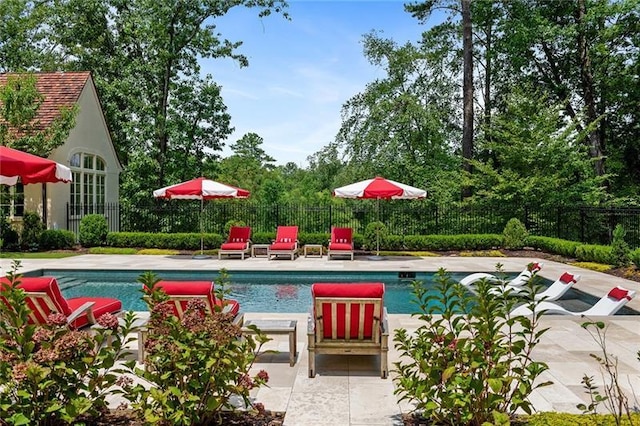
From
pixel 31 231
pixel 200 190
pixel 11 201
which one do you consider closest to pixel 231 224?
pixel 200 190

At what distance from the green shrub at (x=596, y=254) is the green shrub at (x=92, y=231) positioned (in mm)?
15616

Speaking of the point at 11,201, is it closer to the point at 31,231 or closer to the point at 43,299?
the point at 31,231

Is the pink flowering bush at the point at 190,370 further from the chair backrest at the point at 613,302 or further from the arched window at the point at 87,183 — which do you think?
the arched window at the point at 87,183

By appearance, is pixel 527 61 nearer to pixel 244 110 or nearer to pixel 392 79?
pixel 392 79

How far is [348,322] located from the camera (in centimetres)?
484

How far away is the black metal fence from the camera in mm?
18078

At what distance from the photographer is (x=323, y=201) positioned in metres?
25.6

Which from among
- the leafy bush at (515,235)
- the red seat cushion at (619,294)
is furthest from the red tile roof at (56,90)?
the red seat cushion at (619,294)

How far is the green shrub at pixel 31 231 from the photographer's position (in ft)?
54.2

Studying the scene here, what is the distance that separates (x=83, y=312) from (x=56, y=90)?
55.2 feet

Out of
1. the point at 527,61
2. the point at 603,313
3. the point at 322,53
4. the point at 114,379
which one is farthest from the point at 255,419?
the point at 527,61

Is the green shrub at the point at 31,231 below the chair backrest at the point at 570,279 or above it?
above

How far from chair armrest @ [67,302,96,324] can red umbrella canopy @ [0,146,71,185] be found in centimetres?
196

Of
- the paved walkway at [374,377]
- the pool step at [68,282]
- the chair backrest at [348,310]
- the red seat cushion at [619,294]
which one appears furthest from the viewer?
the pool step at [68,282]
